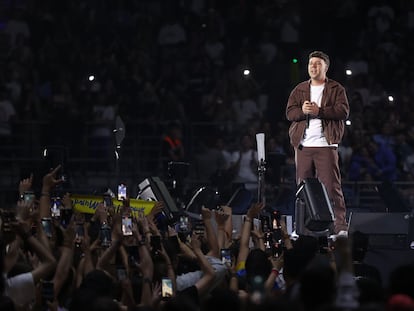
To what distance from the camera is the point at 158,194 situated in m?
14.6

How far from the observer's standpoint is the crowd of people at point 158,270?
287 inches

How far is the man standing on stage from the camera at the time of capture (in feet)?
46.9

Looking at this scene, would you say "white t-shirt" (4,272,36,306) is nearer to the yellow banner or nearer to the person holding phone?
the person holding phone

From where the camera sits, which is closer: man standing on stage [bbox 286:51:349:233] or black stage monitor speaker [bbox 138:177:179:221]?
black stage monitor speaker [bbox 138:177:179:221]

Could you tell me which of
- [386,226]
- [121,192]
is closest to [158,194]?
[121,192]

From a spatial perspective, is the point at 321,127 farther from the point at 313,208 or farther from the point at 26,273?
the point at 26,273

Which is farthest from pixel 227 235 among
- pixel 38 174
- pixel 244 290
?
pixel 38 174

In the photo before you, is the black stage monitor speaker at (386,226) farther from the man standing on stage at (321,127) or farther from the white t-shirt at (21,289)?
the white t-shirt at (21,289)

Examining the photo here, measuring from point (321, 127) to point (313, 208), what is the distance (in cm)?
114

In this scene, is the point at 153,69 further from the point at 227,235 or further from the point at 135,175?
the point at 227,235

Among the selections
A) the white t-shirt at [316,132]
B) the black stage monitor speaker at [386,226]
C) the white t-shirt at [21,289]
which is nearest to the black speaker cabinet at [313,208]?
the white t-shirt at [316,132]

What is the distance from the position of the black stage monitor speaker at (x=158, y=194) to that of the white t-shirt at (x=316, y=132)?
1659 millimetres

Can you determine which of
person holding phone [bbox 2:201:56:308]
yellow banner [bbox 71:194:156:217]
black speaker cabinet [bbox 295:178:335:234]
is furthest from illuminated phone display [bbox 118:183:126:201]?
person holding phone [bbox 2:201:56:308]

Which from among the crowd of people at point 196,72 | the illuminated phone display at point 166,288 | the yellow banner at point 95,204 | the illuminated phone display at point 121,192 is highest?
the crowd of people at point 196,72
